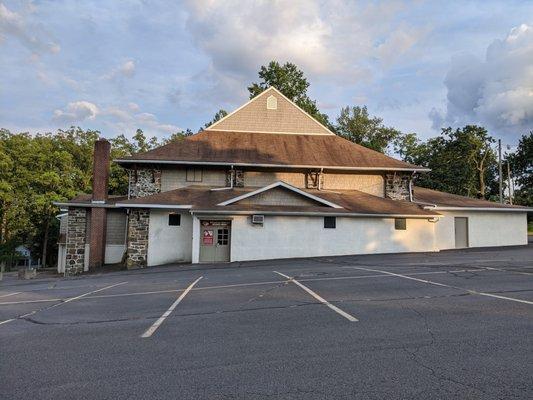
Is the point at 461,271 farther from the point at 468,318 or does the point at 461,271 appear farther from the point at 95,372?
the point at 95,372

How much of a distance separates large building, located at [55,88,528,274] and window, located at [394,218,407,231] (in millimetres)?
57

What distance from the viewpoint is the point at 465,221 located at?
27.2 m

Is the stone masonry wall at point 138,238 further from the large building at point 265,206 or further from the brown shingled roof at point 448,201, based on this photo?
the brown shingled roof at point 448,201

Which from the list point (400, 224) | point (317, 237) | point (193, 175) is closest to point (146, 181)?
point (193, 175)

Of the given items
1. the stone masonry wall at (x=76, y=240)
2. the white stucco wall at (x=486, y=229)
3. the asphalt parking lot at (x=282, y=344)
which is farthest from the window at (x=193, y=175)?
the asphalt parking lot at (x=282, y=344)

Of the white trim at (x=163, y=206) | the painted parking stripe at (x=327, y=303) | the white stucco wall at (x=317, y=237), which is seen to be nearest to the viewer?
the painted parking stripe at (x=327, y=303)

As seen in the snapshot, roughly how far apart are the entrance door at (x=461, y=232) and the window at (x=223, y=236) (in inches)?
549

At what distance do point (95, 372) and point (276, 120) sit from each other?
2678 cm

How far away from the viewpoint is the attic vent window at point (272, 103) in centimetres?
3073

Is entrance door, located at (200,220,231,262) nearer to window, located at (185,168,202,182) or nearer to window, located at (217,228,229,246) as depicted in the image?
window, located at (217,228,229,246)

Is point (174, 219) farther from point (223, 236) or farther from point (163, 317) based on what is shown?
point (163, 317)

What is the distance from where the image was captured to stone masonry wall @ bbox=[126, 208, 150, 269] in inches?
904

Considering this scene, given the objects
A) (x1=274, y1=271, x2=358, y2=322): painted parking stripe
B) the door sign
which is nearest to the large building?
the door sign

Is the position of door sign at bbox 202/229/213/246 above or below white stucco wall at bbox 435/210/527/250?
below
